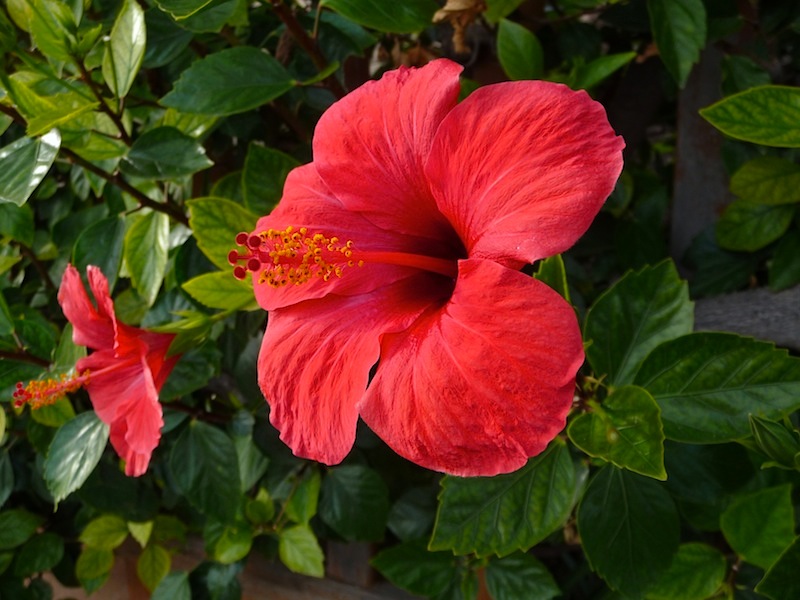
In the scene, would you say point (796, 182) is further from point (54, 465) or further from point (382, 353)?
point (54, 465)

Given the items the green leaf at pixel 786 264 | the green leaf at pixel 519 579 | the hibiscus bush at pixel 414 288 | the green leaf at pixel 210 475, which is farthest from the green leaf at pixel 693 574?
the green leaf at pixel 210 475

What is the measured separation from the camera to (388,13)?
0.97 meters

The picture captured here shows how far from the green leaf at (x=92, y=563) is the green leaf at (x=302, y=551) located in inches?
23.5

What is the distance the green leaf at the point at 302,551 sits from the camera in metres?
1.30

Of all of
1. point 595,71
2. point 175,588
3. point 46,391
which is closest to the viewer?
point 46,391

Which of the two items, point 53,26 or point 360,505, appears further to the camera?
point 360,505

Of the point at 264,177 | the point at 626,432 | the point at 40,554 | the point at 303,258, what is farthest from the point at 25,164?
the point at 40,554

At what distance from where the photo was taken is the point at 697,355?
2.79 feet

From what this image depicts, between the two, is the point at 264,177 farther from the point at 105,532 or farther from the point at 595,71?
the point at 105,532

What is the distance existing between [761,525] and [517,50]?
2.26 feet

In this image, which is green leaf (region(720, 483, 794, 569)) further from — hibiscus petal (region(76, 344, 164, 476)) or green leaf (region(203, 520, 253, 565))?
green leaf (region(203, 520, 253, 565))

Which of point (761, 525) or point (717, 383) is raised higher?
point (717, 383)

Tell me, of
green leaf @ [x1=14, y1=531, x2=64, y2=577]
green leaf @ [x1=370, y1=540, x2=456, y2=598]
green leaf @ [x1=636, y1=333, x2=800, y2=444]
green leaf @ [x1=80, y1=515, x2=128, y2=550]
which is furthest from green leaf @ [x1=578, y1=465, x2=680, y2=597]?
green leaf @ [x1=14, y1=531, x2=64, y2=577]

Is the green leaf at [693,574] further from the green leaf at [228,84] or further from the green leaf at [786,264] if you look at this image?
the green leaf at [228,84]
